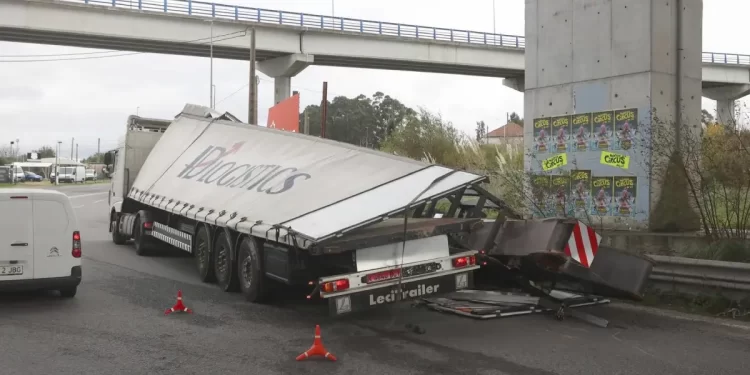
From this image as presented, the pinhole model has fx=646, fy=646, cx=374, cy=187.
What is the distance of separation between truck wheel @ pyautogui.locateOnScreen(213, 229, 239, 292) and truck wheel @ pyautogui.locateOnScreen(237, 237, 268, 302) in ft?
0.73

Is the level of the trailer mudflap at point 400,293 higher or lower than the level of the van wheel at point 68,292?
higher

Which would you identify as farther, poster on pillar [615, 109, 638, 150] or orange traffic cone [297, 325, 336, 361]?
poster on pillar [615, 109, 638, 150]

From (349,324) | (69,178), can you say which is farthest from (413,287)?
(69,178)

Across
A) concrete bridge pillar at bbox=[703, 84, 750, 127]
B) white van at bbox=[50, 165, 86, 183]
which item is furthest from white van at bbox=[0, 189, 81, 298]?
white van at bbox=[50, 165, 86, 183]

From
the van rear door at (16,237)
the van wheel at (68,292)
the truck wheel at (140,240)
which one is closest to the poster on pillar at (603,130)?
the van wheel at (68,292)

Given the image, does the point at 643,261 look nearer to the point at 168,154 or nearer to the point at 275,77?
the point at 168,154

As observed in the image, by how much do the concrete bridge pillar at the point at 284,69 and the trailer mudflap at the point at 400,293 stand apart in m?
36.1

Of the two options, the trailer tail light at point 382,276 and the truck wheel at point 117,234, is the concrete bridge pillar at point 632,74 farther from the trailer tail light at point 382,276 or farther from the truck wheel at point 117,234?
the truck wheel at point 117,234

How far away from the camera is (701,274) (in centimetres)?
815

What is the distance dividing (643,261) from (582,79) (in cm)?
511

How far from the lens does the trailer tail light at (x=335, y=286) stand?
22.3ft

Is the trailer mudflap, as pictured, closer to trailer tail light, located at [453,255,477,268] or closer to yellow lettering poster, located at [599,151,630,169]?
trailer tail light, located at [453,255,477,268]

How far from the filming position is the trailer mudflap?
6.88m

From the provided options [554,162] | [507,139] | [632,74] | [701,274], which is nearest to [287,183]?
[701,274]
